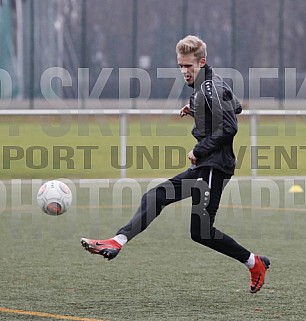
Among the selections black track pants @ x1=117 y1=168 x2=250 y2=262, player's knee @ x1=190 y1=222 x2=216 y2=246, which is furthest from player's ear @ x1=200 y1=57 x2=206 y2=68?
player's knee @ x1=190 y1=222 x2=216 y2=246

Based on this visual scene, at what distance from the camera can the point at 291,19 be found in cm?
3419

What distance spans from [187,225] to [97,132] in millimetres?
14990

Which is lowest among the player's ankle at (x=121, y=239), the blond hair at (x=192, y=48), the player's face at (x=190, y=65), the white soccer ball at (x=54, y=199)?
the player's ankle at (x=121, y=239)

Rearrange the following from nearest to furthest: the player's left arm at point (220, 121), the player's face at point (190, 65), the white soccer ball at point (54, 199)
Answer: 1. the player's left arm at point (220, 121)
2. the player's face at point (190, 65)
3. the white soccer ball at point (54, 199)

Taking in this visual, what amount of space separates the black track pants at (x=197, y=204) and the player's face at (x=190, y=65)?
2.20 ft

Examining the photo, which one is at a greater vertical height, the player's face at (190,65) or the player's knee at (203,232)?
the player's face at (190,65)

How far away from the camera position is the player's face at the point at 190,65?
6906 mm

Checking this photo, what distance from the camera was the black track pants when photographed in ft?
22.9

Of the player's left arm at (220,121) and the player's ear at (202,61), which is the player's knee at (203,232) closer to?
the player's left arm at (220,121)

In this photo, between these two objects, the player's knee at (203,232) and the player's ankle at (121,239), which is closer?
the player's ankle at (121,239)

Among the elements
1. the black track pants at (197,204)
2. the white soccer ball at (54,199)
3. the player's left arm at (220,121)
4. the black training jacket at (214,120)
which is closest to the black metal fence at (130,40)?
the white soccer ball at (54,199)

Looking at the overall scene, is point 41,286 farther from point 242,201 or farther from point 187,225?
point 242,201

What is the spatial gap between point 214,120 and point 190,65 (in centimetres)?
43

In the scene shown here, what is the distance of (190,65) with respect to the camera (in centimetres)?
691
